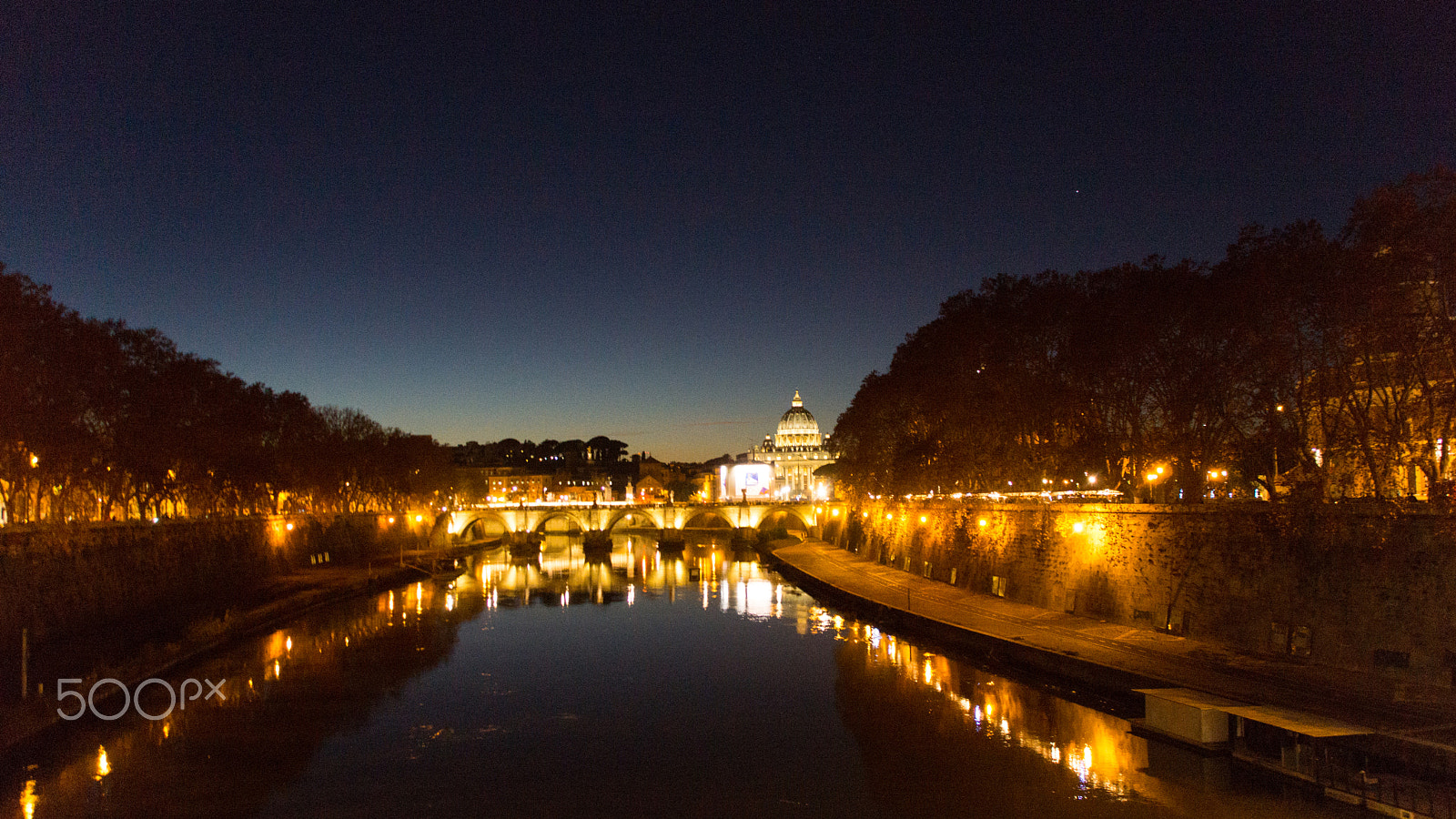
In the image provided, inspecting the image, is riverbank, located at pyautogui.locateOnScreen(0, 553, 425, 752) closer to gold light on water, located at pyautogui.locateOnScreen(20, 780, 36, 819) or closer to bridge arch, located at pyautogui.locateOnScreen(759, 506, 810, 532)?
gold light on water, located at pyautogui.locateOnScreen(20, 780, 36, 819)

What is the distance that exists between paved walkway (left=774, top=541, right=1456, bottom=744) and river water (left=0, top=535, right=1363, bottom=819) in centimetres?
170

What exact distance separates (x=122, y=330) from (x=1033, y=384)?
34.0 metres

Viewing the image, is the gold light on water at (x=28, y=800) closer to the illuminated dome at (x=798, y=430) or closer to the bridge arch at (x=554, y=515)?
the bridge arch at (x=554, y=515)

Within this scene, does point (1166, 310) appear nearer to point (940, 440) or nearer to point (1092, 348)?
point (1092, 348)

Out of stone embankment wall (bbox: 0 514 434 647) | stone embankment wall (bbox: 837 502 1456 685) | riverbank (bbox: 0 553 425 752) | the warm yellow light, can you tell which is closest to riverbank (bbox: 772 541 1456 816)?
stone embankment wall (bbox: 837 502 1456 685)

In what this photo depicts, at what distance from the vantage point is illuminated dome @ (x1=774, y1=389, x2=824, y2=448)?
167m

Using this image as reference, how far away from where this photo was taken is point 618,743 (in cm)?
1992

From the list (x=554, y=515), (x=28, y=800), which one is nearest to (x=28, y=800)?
(x=28, y=800)

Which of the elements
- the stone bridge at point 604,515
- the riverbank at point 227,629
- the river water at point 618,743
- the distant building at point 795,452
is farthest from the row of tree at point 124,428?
the distant building at point 795,452

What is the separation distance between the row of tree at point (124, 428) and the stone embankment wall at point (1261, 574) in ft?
104

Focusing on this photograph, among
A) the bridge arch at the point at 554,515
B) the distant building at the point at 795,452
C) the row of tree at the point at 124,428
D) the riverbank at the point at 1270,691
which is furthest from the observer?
the distant building at the point at 795,452

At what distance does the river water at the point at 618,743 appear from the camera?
15.8 metres

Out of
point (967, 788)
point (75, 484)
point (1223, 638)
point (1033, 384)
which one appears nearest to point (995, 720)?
point (967, 788)

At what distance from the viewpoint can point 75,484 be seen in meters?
32.2
